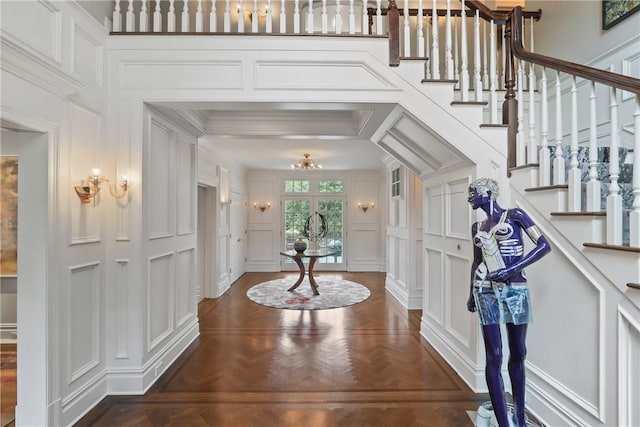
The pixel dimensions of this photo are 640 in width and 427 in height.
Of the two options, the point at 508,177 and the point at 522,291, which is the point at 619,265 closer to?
the point at 522,291

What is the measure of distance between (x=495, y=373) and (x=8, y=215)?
4.67m

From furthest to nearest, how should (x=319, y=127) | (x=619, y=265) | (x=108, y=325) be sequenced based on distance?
1. (x=319, y=127)
2. (x=108, y=325)
3. (x=619, y=265)

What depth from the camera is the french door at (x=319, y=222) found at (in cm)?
858

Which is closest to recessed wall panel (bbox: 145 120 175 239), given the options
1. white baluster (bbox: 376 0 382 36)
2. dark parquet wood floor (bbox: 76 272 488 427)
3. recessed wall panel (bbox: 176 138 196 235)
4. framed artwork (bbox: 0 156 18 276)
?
recessed wall panel (bbox: 176 138 196 235)

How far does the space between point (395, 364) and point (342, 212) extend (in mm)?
5736

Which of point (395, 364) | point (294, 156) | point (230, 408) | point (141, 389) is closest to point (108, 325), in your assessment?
point (141, 389)

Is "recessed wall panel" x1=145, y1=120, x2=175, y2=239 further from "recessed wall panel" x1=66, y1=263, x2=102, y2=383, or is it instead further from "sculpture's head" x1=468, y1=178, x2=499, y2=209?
"sculpture's head" x1=468, y1=178, x2=499, y2=209

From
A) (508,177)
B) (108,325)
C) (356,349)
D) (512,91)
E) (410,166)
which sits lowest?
(356,349)

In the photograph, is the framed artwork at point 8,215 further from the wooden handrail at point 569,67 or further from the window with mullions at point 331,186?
the window with mullions at point 331,186

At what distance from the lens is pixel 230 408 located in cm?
240

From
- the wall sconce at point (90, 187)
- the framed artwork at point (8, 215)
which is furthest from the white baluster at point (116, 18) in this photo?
the framed artwork at point (8, 215)

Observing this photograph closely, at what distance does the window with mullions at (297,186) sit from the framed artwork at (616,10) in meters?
6.63

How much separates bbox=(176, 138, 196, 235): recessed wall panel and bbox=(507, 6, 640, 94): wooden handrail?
323cm

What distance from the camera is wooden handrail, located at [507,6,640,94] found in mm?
1562
